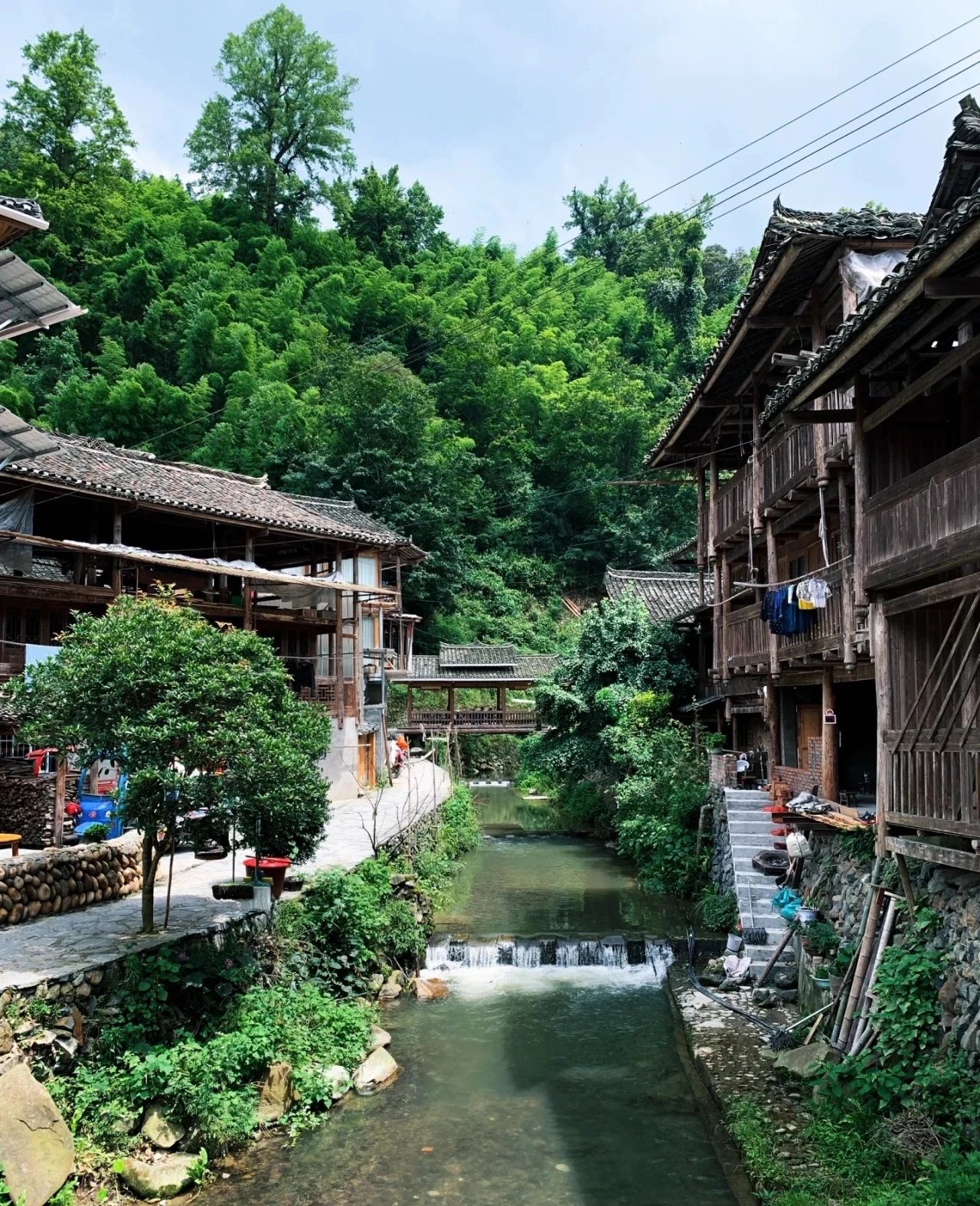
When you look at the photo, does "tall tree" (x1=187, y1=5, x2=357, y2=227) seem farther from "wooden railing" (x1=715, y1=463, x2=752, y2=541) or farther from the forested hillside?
"wooden railing" (x1=715, y1=463, x2=752, y2=541)

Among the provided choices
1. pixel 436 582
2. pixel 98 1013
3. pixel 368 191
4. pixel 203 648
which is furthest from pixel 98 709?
pixel 368 191

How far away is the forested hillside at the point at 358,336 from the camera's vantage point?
44.4 metres

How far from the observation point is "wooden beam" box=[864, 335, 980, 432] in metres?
8.65

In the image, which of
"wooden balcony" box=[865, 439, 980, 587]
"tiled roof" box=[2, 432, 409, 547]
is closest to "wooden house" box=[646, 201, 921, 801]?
"wooden balcony" box=[865, 439, 980, 587]

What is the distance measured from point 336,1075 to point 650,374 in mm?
52115

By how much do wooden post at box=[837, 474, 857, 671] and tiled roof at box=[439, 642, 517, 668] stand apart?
27.2 m

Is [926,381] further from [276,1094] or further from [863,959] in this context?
[276,1094]

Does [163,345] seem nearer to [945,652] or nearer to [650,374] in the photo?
[650,374]

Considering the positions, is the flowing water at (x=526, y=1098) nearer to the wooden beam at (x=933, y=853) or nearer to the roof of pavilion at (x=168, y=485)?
the wooden beam at (x=933, y=853)

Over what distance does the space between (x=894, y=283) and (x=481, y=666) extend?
33.3 metres

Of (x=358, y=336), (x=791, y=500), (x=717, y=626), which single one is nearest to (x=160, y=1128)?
(x=791, y=500)

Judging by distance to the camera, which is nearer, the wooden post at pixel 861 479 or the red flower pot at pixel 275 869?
the wooden post at pixel 861 479

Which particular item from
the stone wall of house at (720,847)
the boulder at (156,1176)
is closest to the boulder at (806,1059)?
the stone wall of house at (720,847)

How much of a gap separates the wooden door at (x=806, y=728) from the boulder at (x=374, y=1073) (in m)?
10.6
